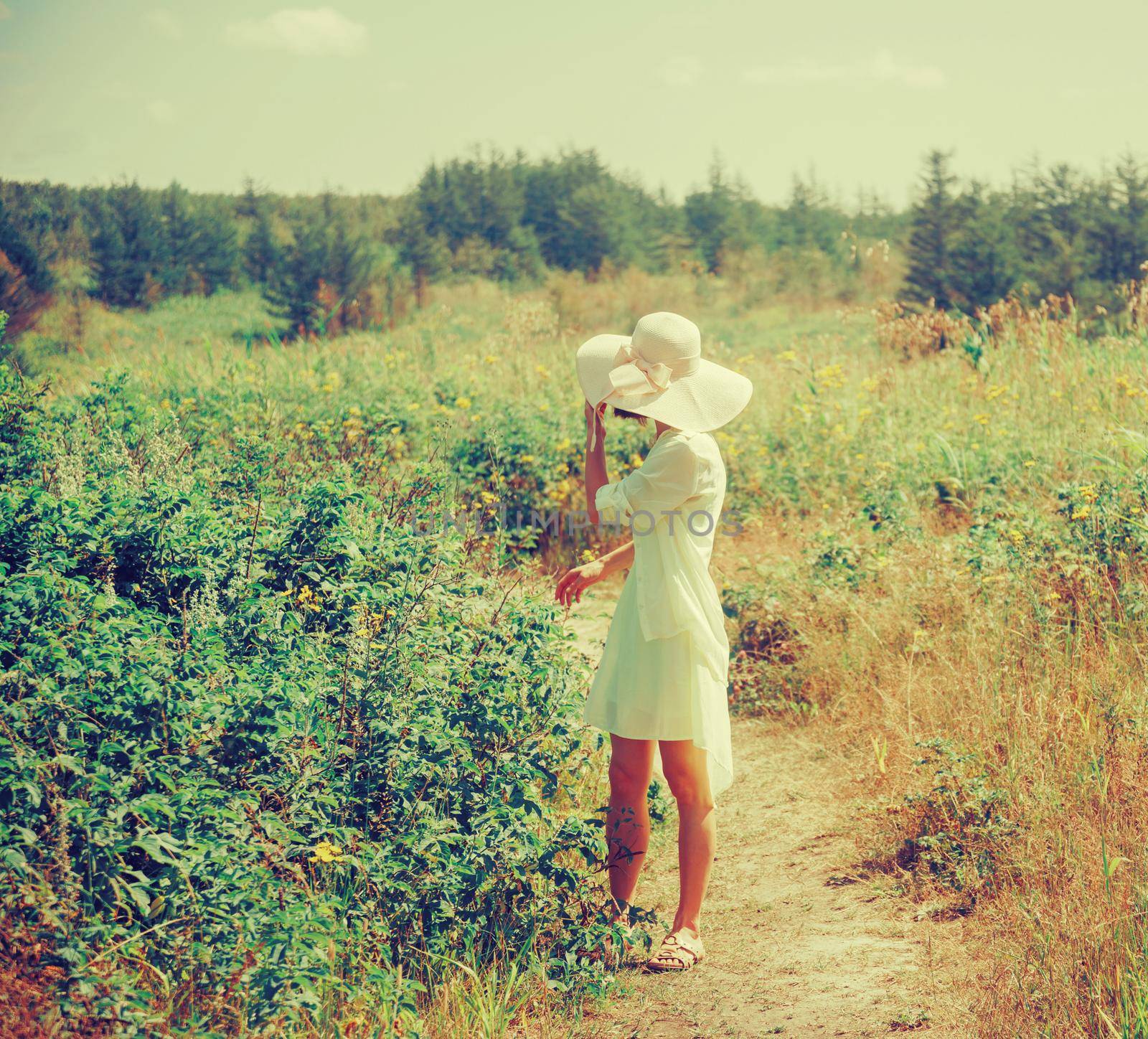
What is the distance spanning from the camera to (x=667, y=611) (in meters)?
2.81

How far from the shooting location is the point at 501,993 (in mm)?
2588

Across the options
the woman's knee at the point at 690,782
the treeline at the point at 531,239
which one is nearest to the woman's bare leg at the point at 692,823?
the woman's knee at the point at 690,782

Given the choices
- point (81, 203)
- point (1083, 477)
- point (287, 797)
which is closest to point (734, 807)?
point (287, 797)

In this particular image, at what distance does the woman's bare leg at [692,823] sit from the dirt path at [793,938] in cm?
20

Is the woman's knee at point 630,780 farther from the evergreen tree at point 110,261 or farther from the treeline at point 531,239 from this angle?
the evergreen tree at point 110,261

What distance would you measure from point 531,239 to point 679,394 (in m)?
29.9

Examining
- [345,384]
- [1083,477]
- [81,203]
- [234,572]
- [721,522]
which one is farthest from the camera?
[81,203]

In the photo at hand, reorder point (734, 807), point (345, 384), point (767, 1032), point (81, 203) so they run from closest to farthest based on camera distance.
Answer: point (767, 1032), point (734, 807), point (345, 384), point (81, 203)

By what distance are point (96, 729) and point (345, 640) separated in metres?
0.92

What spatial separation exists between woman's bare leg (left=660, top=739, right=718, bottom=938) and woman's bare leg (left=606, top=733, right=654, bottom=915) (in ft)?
0.25

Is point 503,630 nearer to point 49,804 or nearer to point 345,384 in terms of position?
point 49,804

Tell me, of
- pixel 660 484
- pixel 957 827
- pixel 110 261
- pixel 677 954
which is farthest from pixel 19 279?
pixel 957 827

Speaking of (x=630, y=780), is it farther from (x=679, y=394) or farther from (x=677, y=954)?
(x=679, y=394)

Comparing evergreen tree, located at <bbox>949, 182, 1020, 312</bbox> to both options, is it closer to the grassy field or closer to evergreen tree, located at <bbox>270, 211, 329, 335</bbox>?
evergreen tree, located at <bbox>270, 211, 329, 335</bbox>
